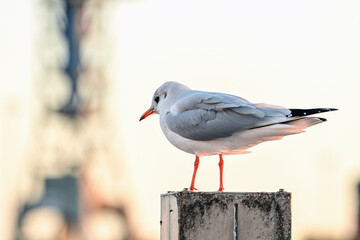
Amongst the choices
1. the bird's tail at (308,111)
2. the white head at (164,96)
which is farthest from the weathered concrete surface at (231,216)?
the white head at (164,96)

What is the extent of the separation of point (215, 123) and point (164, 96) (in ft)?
3.54

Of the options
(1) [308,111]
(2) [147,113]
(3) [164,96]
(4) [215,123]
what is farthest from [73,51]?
(1) [308,111]

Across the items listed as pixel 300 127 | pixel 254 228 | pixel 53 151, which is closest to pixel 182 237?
pixel 254 228

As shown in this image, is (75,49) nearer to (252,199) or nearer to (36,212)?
(36,212)

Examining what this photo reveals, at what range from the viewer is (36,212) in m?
67.5

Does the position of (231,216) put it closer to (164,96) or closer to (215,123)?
(215,123)

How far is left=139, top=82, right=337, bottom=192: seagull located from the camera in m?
11.7

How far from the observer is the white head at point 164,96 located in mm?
12688

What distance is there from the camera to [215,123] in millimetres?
12180

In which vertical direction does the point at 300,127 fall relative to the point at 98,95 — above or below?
below

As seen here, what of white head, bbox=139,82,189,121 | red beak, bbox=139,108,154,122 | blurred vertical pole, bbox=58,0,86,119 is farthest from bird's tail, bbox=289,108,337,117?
blurred vertical pole, bbox=58,0,86,119

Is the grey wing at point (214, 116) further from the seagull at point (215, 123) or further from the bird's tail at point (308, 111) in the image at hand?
the bird's tail at point (308, 111)

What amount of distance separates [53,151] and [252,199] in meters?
56.5

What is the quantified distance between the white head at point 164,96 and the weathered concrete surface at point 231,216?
329 cm
